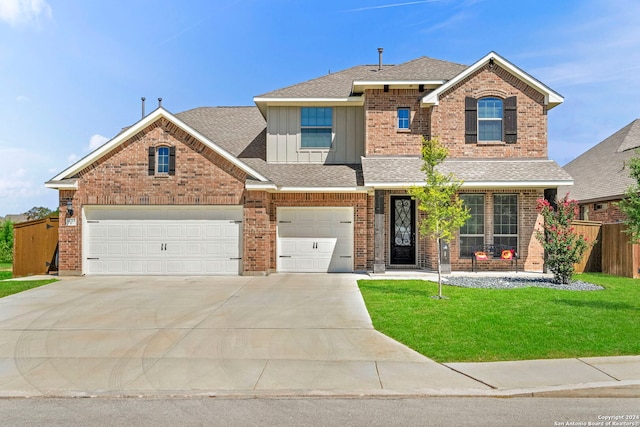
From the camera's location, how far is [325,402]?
5.20 meters

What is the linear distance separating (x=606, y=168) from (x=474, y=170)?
14369 millimetres

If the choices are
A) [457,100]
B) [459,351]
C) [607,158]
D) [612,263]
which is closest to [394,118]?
A: [457,100]

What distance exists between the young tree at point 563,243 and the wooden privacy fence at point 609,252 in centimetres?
307

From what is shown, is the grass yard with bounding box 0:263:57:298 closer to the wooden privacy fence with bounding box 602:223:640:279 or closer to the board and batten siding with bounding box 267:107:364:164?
the board and batten siding with bounding box 267:107:364:164

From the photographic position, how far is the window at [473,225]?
15820 mm

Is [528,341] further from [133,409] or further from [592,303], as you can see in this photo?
[133,409]

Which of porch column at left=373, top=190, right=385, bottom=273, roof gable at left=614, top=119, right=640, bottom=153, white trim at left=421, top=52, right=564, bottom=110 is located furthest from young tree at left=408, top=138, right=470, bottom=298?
roof gable at left=614, top=119, right=640, bottom=153

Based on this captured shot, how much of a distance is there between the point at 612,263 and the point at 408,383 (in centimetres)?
1361

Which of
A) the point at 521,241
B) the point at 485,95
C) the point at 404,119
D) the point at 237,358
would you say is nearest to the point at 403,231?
the point at 521,241

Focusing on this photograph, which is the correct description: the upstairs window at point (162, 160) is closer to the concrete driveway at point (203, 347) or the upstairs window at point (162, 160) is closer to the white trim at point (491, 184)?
the concrete driveway at point (203, 347)

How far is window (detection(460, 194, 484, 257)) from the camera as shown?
15820mm

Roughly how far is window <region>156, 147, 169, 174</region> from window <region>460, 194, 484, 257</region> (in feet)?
34.1

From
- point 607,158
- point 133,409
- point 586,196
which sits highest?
point 607,158

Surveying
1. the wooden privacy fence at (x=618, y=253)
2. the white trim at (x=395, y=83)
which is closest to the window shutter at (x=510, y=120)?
the white trim at (x=395, y=83)
